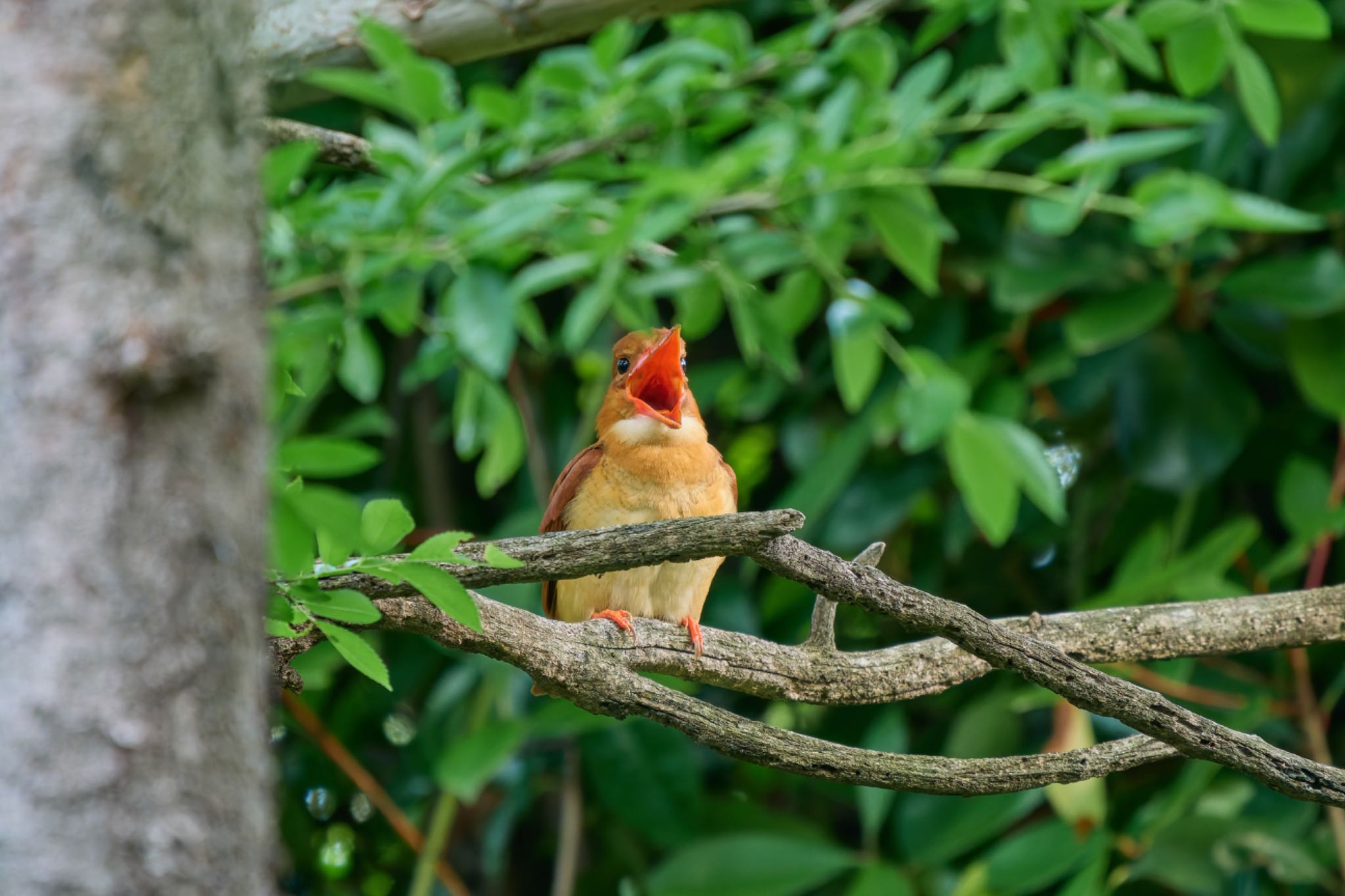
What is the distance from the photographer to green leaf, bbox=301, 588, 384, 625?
152 cm

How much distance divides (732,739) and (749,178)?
1.99 metres

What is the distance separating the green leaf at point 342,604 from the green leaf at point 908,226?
2.07 metres

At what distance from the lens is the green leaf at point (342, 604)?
152 cm

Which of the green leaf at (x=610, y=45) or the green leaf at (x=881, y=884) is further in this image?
the green leaf at (x=881, y=884)

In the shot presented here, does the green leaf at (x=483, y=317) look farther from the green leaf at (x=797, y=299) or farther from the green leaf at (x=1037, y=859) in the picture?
the green leaf at (x=1037, y=859)

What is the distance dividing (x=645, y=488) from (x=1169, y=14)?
1611 millimetres

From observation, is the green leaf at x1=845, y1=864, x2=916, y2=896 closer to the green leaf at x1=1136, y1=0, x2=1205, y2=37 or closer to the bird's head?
the bird's head

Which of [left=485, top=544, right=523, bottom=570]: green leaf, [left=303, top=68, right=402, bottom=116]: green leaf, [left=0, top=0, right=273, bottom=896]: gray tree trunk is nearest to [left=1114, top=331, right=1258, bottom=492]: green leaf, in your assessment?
[left=303, top=68, right=402, bottom=116]: green leaf

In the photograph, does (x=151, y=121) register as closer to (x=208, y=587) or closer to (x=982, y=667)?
(x=208, y=587)

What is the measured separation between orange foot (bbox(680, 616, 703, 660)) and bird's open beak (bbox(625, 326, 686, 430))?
0.96 m

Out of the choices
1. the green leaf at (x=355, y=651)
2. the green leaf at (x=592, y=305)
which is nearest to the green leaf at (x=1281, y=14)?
the green leaf at (x=592, y=305)

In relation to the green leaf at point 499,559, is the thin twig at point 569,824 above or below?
below

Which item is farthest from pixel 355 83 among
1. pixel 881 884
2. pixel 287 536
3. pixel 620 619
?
pixel 881 884

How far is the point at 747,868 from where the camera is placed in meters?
4.01
